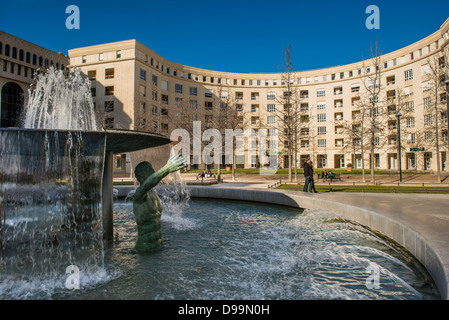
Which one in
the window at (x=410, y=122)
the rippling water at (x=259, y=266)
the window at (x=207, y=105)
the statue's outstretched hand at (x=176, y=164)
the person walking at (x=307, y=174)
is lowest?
the rippling water at (x=259, y=266)

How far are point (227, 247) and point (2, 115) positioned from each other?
166 ft

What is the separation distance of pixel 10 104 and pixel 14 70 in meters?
5.61

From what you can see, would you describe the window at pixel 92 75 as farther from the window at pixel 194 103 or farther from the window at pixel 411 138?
the window at pixel 411 138

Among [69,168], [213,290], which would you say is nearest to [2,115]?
[69,168]

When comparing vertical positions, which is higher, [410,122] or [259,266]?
[410,122]

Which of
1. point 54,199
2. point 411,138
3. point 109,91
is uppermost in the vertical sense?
point 109,91

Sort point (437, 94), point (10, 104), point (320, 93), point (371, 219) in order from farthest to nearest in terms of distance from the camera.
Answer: point (320, 93) < point (10, 104) < point (437, 94) < point (371, 219)

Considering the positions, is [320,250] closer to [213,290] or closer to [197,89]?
[213,290]

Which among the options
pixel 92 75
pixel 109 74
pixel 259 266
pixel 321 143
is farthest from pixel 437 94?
pixel 92 75

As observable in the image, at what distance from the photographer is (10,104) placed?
42.5 m

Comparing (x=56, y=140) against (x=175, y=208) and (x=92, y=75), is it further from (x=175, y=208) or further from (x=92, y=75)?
(x=92, y=75)

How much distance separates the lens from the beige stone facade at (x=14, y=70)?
41.6 metres

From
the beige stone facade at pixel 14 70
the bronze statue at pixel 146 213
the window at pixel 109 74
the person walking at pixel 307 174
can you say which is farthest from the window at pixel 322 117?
the bronze statue at pixel 146 213
